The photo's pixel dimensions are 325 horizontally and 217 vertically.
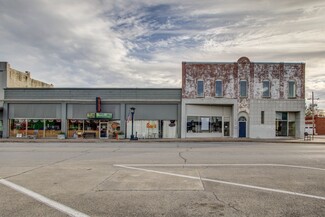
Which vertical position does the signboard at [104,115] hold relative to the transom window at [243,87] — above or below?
A: below

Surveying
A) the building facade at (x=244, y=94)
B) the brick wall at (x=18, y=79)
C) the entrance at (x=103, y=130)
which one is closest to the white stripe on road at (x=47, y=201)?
the entrance at (x=103, y=130)

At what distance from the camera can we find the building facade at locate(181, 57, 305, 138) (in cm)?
3228

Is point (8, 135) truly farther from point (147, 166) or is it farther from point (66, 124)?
point (147, 166)

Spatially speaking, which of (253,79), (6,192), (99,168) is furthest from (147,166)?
(253,79)

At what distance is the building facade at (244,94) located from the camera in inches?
1271

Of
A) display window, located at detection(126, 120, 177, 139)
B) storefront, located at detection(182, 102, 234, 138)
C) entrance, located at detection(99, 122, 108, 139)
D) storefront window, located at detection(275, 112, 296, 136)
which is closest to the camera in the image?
entrance, located at detection(99, 122, 108, 139)

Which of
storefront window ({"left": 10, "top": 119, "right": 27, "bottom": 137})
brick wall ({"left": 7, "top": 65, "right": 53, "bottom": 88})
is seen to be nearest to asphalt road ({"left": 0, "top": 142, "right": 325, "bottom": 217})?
storefront window ({"left": 10, "top": 119, "right": 27, "bottom": 137})

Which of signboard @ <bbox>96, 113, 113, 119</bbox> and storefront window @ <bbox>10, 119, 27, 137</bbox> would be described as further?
storefront window @ <bbox>10, 119, 27, 137</bbox>

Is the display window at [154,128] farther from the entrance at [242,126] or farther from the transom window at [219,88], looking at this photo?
the entrance at [242,126]

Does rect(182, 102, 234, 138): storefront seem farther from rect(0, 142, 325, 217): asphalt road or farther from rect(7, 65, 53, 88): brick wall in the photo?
rect(7, 65, 53, 88): brick wall

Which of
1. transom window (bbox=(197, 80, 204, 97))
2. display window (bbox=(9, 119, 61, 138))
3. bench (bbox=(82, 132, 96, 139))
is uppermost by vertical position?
transom window (bbox=(197, 80, 204, 97))

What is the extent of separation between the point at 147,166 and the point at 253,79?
2450 centimetres

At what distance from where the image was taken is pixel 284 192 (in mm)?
7125

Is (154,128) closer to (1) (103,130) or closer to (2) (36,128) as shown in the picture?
(1) (103,130)
